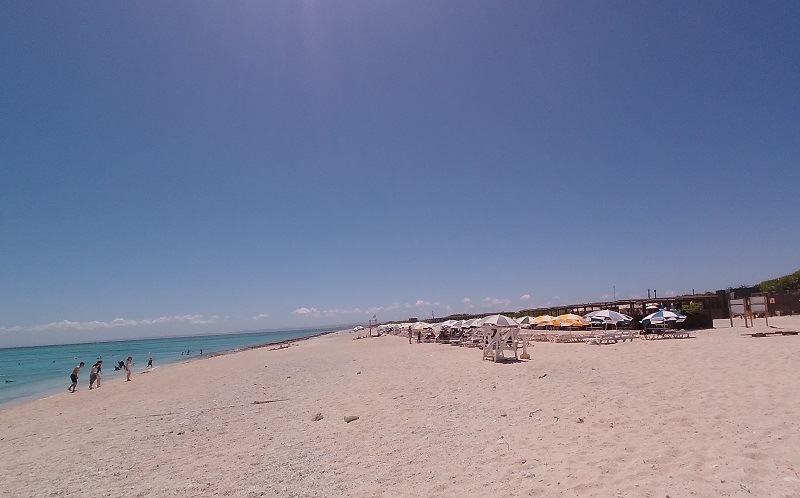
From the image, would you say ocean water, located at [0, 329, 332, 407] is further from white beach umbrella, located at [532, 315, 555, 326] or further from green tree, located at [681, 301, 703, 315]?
green tree, located at [681, 301, 703, 315]

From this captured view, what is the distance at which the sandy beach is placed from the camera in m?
4.86

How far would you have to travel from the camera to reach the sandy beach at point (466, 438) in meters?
4.86

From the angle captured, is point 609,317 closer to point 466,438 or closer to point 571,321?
point 571,321

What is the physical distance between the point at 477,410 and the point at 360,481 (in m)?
3.57

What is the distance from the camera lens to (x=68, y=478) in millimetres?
6977

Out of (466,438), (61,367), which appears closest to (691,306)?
(466,438)

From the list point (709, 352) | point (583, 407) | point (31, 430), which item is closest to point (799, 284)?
point (709, 352)

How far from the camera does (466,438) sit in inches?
267

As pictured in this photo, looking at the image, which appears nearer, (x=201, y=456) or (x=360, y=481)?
(x=360, y=481)

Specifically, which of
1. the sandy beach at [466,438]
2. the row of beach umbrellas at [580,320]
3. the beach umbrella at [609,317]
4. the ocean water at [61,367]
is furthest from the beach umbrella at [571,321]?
the ocean water at [61,367]

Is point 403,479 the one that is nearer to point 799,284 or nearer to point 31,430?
point 31,430

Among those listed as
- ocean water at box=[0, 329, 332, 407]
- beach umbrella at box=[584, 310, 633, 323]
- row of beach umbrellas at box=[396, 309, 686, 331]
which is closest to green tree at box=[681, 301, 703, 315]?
row of beach umbrellas at box=[396, 309, 686, 331]

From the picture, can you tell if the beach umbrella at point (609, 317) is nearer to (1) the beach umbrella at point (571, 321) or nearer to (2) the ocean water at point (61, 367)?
(1) the beach umbrella at point (571, 321)

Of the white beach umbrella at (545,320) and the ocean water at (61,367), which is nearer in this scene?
the ocean water at (61,367)
